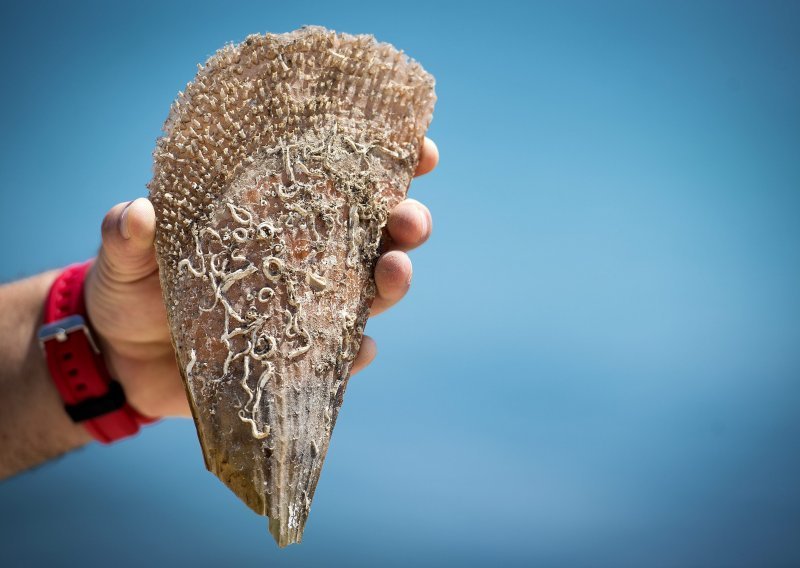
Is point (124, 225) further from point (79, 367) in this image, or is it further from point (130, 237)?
point (79, 367)

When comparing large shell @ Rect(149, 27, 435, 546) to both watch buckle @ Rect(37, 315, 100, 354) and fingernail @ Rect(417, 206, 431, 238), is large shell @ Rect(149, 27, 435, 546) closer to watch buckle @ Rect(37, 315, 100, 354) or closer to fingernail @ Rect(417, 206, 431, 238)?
fingernail @ Rect(417, 206, 431, 238)

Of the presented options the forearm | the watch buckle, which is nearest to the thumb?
the watch buckle

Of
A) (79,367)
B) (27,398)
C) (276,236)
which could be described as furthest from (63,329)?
(276,236)

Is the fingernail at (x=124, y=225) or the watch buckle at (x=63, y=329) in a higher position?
the fingernail at (x=124, y=225)

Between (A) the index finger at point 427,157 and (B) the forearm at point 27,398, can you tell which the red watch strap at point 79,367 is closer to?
(B) the forearm at point 27,398

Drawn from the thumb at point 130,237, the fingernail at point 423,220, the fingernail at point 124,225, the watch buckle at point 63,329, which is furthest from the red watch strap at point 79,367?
the fingernail at point 423,220

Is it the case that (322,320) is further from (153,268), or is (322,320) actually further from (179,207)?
(153,268)
